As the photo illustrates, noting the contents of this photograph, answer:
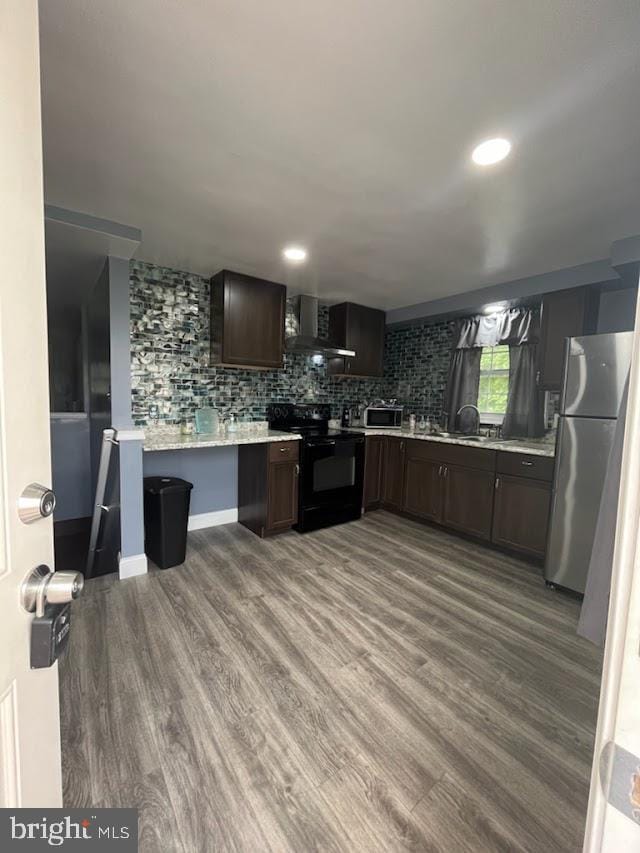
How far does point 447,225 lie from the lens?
2.23m

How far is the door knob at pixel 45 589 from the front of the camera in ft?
1.78

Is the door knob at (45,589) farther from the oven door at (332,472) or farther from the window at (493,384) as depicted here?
the window at (493,384)

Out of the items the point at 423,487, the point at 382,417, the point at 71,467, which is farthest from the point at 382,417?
the point at 71,467

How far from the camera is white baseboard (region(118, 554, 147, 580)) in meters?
2.49

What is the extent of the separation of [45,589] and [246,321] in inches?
115

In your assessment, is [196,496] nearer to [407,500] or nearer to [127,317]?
[127,317]

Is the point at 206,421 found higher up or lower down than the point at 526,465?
higher up

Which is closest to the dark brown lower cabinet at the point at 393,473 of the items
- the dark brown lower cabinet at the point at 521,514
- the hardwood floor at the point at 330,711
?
the dark brown lower cabinet at the point at 521,514

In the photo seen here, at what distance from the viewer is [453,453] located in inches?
134

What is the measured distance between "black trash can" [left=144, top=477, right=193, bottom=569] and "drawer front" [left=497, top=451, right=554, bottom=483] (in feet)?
8.40

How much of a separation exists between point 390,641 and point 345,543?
127 centimetres

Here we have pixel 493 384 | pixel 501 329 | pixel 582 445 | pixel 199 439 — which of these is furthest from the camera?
pixel 493 384

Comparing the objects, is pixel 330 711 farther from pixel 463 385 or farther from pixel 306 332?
pixel 463 385

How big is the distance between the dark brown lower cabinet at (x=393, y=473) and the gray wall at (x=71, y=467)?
3.10 meters
